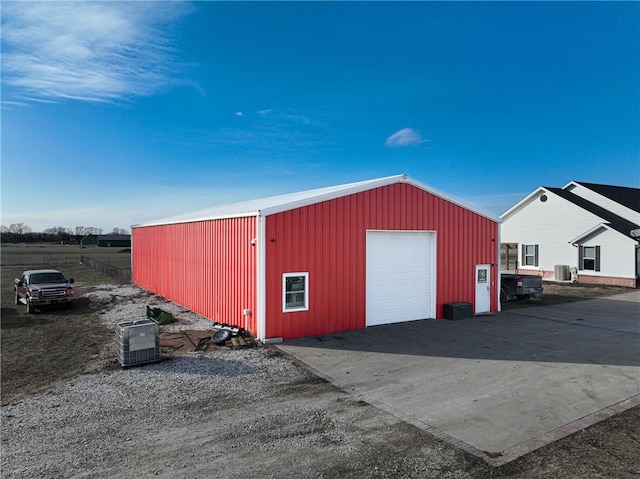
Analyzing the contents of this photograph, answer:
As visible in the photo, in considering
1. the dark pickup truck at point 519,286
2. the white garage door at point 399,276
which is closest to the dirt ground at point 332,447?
the white garage door at point 399,276

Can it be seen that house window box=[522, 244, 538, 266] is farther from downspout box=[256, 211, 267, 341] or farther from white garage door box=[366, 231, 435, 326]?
downspout box=[256, 211, 267, 341]

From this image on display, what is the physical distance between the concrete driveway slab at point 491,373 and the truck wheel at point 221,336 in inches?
55.0

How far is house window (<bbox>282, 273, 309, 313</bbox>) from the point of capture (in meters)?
10.3

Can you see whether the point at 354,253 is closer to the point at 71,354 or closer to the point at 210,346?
the point at 210,346

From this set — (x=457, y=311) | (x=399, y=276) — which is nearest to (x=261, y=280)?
(x=399, y=276)

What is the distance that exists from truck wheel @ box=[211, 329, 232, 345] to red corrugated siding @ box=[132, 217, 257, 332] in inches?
27.0

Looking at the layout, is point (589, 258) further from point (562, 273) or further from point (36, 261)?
point (36, 261)

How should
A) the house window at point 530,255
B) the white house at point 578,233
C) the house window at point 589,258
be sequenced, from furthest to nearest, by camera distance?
the house window at point 530,255
the house window at point 589,258
the white house at point 578,233

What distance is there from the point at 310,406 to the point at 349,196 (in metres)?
6.44

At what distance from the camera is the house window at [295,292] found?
10.3 metres

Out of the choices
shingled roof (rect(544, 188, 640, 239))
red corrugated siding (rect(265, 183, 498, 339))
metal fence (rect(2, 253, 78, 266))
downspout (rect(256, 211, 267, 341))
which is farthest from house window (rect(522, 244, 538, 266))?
metal fence (rect(2, 253, 78, 266))

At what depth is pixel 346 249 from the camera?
11.3 metres

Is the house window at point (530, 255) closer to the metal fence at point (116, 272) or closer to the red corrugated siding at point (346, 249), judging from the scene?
the red corrugated siding at point (346, 249)

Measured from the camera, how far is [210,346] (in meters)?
9.62
